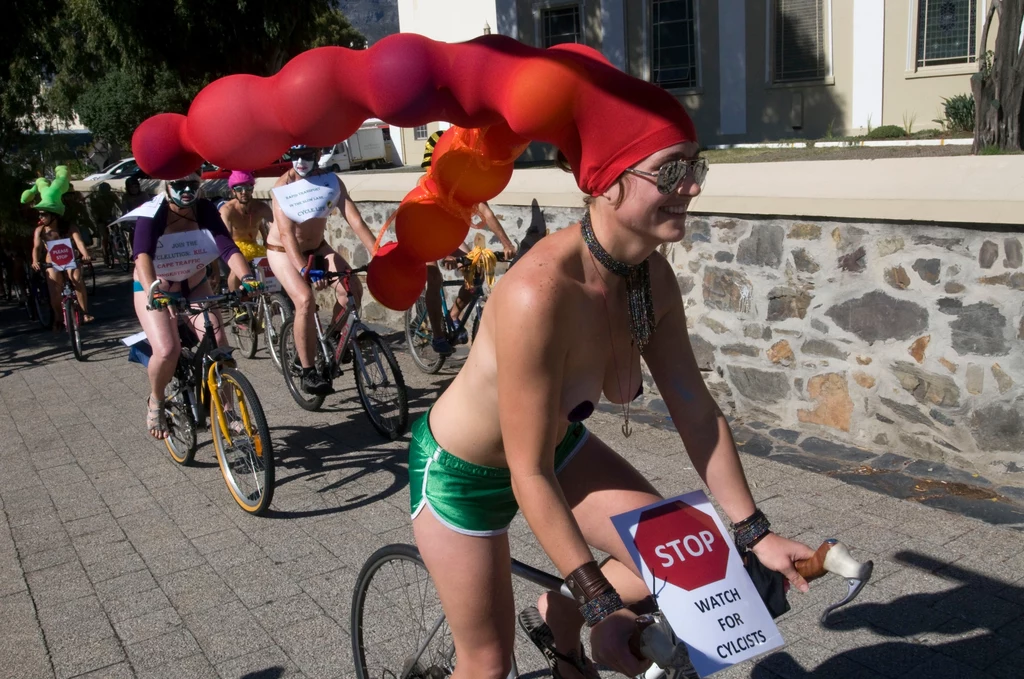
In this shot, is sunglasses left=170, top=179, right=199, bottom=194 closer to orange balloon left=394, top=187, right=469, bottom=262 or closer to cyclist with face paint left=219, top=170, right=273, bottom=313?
orange balloon left=394, top=187, right=469, bottom=262

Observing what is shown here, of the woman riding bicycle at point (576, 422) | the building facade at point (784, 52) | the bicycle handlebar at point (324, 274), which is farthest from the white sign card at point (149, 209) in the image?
the building facade at point (784, 52)

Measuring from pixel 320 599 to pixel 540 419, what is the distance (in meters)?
2.71

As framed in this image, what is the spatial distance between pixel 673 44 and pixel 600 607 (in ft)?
66.2

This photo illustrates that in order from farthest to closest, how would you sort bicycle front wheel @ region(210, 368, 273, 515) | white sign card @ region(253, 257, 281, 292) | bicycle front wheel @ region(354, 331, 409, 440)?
white sign card @ region(253, 257, 281, 292)
bicycle front wheel @ region(354, 331, 409, 440)
bicycle front wheel @ region(210, 368, 273, 515)

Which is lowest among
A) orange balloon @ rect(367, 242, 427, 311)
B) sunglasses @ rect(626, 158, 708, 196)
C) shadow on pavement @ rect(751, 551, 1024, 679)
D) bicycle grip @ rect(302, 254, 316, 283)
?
shadow on pavement @ rect(751, 551, 1024, 679)

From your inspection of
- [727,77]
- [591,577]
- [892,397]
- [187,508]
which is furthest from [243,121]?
[727,77]

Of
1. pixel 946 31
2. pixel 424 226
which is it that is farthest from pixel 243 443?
pixel 946 31

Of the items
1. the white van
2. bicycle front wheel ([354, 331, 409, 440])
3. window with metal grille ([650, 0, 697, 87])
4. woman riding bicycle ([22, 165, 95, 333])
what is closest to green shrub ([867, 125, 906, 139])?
window with metal grille ([650, 0, 697, 87])

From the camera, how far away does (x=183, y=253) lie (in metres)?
6.14

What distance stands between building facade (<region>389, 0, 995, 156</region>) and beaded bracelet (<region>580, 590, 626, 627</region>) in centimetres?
1702

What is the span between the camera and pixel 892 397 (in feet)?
17.6

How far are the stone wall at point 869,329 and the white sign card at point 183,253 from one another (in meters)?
3.16

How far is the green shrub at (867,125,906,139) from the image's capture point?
16.3 m

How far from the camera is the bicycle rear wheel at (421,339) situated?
863 cm
